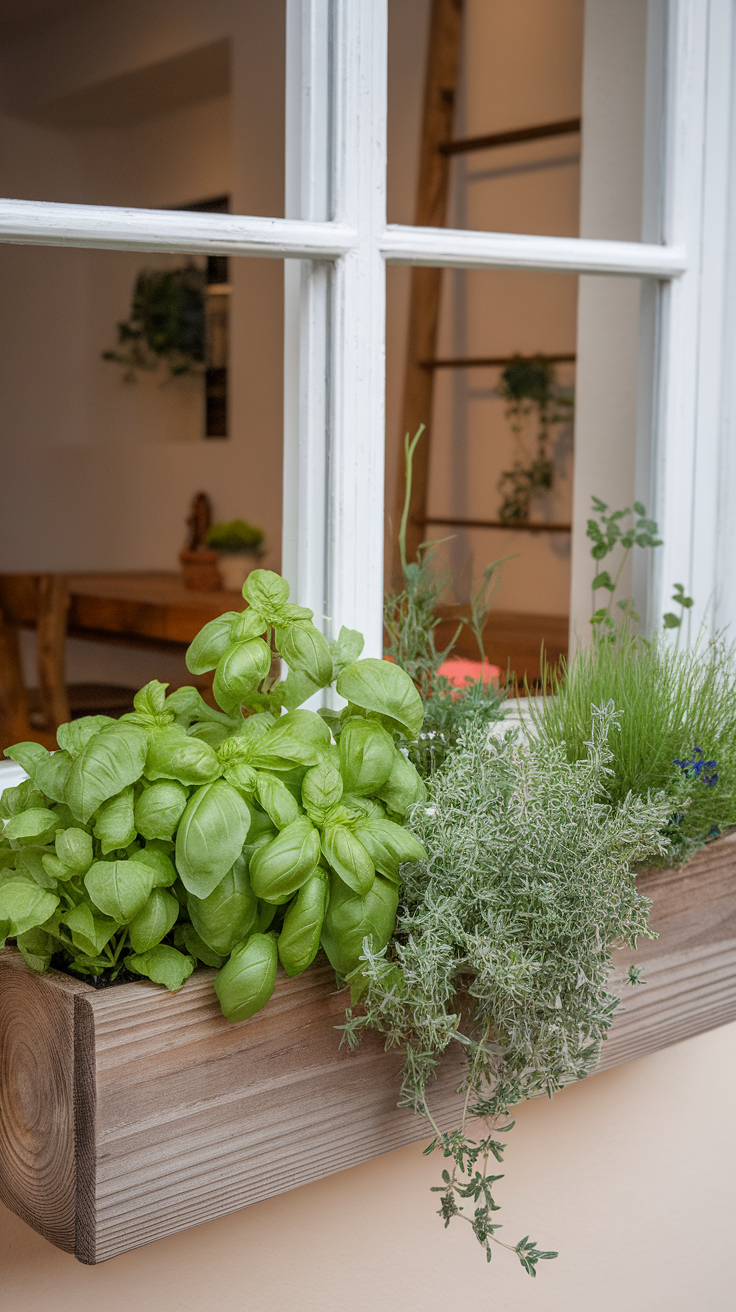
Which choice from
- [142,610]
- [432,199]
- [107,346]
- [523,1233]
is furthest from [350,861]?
[107,346]

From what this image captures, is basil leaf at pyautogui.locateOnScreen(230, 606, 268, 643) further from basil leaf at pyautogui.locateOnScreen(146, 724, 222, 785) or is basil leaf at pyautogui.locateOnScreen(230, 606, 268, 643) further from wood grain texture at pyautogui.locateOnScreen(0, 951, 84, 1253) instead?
wood grain texture at pyautogui.locateOnScreen(0, 951, 84, 1253)

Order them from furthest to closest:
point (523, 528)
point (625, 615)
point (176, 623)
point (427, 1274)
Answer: point (523, 528) < point (176, 623) < point (625, 615) < point (427, 1274)

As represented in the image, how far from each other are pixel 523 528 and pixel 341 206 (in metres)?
2.66

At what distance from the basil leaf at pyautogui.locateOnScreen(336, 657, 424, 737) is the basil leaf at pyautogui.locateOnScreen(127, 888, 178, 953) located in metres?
0.20

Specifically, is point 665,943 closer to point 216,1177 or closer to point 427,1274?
point 427,1274

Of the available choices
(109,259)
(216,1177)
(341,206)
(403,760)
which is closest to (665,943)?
(403,760)

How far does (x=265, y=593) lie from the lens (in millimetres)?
886

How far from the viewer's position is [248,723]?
88cm

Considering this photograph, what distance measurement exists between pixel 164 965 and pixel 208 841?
0.11 m

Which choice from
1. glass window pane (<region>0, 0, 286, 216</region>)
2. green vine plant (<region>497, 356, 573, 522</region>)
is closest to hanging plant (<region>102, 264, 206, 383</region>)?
glass window pane (<region>0, 0, 286, 216</region>)

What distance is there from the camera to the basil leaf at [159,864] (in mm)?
765

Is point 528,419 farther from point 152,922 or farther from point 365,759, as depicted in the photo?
point 152,922

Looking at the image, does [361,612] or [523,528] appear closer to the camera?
[361,612]

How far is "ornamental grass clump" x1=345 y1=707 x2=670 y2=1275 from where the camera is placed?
82 cm
